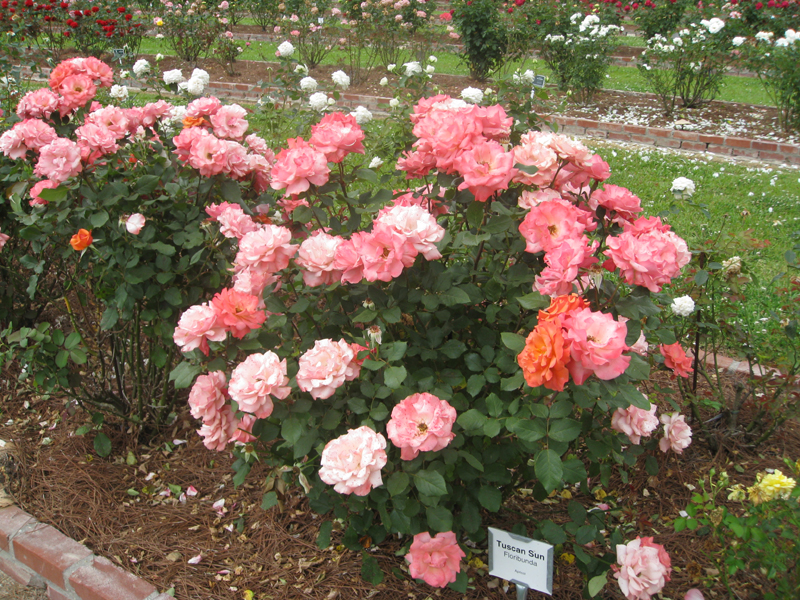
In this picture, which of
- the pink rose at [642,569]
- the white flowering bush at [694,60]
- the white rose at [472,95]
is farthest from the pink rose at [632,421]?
the white flowering bush at [694,60]

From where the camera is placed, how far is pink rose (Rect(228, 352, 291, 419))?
128cm

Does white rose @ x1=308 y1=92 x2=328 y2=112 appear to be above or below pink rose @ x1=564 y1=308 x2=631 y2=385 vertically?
below

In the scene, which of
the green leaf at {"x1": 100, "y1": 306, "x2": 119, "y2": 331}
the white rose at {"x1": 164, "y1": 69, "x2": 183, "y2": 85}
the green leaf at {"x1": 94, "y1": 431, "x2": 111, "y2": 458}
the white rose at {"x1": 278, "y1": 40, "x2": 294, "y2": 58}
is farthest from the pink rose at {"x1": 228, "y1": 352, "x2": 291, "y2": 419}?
the white rose at {"x1": 278, "y1": 40, "x2": 294, "y2": 58}

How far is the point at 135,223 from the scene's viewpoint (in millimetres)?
1790

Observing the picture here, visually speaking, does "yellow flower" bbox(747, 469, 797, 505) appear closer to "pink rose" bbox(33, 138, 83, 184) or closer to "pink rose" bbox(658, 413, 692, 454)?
"pink rose" bbox(658, 413, 692, 454)

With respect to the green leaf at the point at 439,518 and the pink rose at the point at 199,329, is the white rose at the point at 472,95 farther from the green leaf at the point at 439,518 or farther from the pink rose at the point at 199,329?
the green leaf at the point at 439,518

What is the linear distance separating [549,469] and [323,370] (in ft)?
1.56

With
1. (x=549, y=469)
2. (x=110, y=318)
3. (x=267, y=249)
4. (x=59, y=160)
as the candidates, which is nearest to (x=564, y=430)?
(x=549, y=469)

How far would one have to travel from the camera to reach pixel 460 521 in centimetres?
159

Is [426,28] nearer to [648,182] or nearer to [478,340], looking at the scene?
[648,182]

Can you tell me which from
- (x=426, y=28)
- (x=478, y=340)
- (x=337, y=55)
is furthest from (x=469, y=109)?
(x=337, y=55)

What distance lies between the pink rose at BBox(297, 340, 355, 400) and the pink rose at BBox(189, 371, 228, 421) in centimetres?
31

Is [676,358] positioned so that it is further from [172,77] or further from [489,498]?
[172,77]

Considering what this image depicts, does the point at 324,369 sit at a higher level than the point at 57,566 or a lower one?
higher
